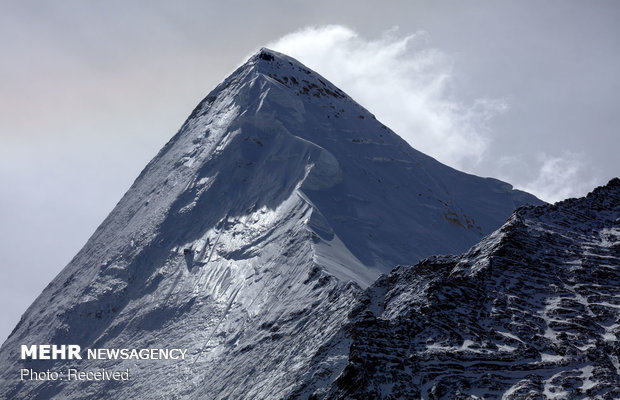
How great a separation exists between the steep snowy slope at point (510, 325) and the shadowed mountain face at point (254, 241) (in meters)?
3.52

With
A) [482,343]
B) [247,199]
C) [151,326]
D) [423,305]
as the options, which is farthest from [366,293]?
[247,199]

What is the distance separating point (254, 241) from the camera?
186 ft

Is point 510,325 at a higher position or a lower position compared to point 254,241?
lower

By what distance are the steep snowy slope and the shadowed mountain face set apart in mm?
3518

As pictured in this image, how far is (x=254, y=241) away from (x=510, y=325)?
117 ft

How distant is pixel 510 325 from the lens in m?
22.5

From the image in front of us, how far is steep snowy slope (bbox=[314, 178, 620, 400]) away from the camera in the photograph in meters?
20.4

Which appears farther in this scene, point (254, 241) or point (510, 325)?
point (254, 241)

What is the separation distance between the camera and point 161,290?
57062mm

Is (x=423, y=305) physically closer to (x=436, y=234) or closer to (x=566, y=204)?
(x=566, y=204)

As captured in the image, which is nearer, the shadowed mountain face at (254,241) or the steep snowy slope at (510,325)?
the steep snowy slope at (510,325)

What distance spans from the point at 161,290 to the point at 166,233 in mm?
8534

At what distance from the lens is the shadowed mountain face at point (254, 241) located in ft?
135

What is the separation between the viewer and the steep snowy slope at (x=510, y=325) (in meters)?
20.4
